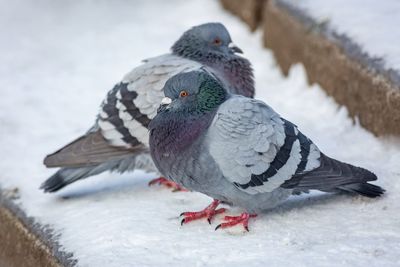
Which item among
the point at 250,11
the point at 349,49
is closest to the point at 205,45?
the point at 349,49

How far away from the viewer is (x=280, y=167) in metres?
5.16

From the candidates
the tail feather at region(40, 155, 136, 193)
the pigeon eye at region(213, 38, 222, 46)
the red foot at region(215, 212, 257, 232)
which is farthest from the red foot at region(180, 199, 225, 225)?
the pigeon eye at region(213, 38, 222, 46)

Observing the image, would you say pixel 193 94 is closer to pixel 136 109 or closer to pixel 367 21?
pixel 136 109

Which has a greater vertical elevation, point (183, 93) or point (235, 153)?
point (183, 93)

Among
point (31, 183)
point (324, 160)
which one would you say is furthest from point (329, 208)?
point (31, 183)

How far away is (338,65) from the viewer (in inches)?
291

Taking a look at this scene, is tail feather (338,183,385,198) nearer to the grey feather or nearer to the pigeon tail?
the grey feather

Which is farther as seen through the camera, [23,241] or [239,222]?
[23,241]

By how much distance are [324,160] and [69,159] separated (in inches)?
75.3

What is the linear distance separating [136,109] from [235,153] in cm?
136

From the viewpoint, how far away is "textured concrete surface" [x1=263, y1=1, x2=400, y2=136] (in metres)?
6.55

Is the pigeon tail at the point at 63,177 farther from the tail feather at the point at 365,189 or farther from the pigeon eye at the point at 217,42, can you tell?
the tail feather at the point at 365,189

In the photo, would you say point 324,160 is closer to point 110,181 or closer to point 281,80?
point 110,181

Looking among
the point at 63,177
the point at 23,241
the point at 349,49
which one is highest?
the point at 349,49
